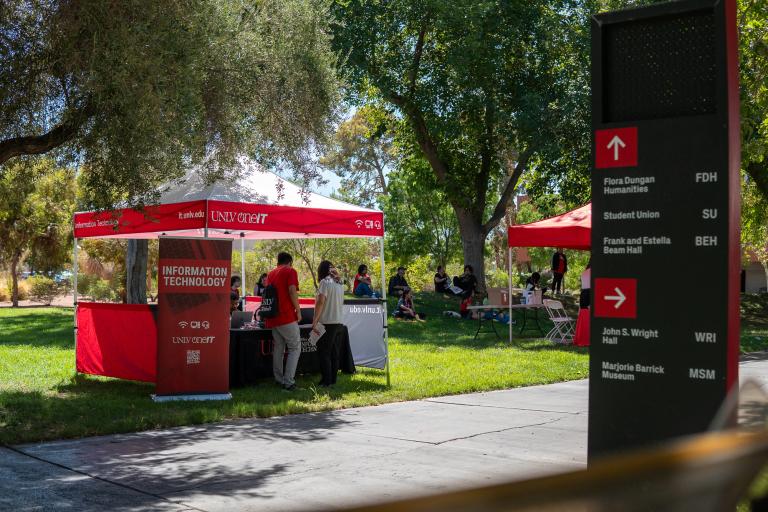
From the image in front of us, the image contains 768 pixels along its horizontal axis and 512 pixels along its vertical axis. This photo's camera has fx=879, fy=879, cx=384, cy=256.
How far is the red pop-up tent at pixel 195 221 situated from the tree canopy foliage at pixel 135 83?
580 mm

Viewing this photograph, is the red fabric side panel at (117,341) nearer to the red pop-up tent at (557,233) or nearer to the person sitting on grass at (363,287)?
the red pop-up tent at (557,233)

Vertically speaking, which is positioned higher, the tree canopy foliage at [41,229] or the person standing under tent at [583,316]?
the tree canopy foliage at [41,229]

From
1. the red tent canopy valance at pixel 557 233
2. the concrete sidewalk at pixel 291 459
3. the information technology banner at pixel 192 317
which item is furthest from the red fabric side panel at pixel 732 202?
the red tent canopy valance at pixel 557 233

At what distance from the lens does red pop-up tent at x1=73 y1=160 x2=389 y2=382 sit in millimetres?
11742

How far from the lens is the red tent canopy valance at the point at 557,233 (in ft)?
56.4

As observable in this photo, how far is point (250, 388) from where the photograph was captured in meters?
12.3

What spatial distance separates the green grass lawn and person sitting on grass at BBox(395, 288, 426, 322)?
11.5 ft

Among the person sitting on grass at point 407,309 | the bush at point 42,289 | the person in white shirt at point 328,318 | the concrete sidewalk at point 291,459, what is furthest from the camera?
the bush at point 42,289

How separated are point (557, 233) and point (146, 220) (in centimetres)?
855

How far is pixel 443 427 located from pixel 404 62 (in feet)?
69.0

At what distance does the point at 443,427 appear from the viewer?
9266mm

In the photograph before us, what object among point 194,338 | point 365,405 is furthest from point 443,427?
point 194,338

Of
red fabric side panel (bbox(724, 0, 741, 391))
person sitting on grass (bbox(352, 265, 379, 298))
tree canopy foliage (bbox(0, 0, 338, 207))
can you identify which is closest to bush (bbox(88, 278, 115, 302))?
person sitting on grass (bbox(352, 265, 379, 298))

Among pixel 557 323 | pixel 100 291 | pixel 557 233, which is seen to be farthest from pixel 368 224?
pixel 100 291
